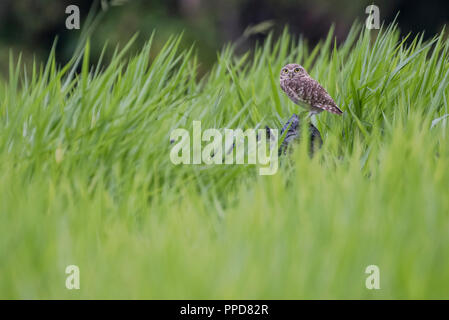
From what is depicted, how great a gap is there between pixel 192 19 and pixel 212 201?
22.8 ft

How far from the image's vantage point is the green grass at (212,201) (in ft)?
4.50

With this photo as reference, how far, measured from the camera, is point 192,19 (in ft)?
28.0

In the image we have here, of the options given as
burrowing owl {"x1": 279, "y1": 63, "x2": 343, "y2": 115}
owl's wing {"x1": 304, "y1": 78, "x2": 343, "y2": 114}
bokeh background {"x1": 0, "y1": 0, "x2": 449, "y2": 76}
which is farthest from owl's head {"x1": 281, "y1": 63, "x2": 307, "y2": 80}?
bokeh background {"x1": 0, "y1": 0, "x2": 449, "y2": 76}

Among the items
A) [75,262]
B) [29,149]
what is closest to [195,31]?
[29,149]

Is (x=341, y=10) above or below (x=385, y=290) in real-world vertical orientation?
above

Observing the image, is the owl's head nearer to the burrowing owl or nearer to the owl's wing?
the burrowing owl

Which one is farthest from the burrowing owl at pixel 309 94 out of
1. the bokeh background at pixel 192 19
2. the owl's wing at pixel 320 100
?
the bokeh background at pixel 192 19

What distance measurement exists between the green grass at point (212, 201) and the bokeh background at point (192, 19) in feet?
18.3

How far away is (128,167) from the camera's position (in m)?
1.97

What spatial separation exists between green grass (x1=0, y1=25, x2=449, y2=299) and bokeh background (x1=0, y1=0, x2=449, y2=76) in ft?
18.3

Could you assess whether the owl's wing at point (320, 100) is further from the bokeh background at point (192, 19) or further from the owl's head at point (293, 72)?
the bokeh background at point (192, 19)

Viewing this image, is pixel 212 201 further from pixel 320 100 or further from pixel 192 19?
pixel 192 19
